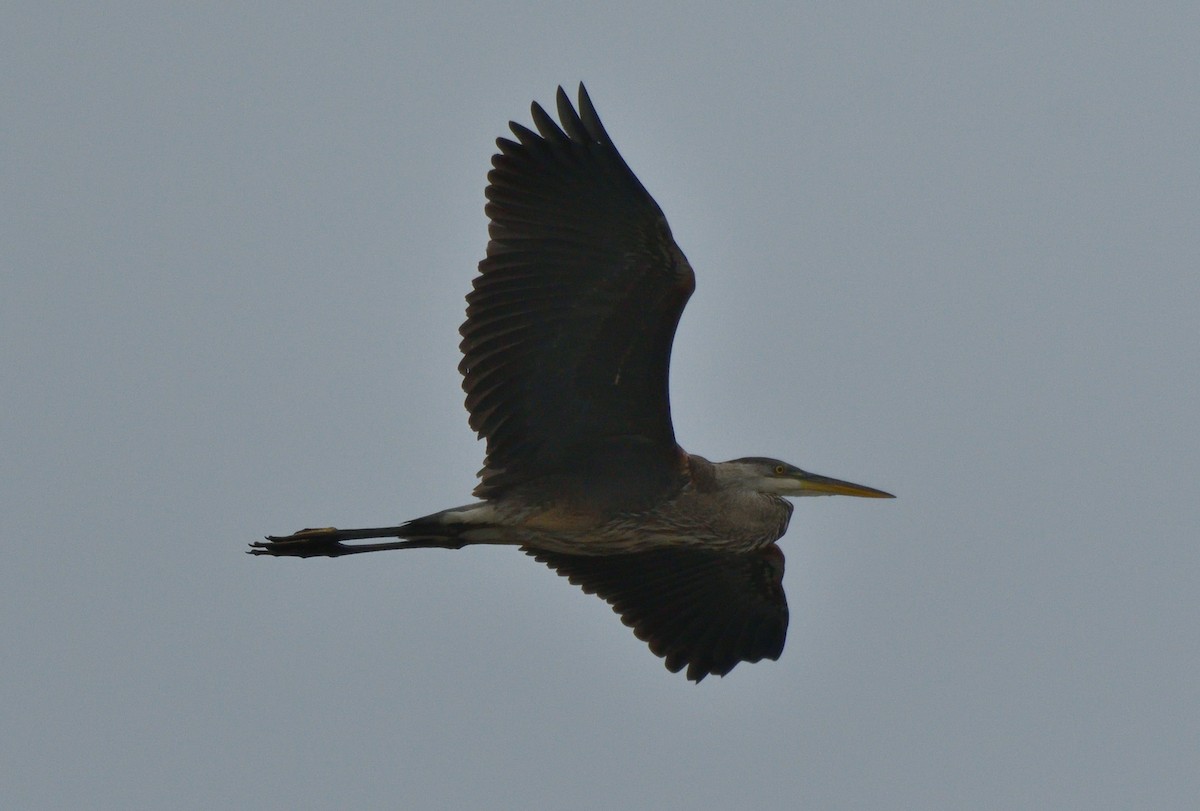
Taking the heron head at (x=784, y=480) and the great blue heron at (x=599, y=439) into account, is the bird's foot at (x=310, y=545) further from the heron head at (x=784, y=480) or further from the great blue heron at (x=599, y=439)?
the heron head at (x=784, y=480)

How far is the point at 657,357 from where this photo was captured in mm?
9734

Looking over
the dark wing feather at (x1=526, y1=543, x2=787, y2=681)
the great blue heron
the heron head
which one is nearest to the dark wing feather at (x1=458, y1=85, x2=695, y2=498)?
the great blue heron

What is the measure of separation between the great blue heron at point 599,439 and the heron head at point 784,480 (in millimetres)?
10

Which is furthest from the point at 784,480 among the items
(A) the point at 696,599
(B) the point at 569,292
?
(B) the point at 569,292

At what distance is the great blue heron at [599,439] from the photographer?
9.46 meters

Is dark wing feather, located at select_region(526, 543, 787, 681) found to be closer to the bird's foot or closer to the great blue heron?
the great blue heron

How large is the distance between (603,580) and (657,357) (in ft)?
6.42

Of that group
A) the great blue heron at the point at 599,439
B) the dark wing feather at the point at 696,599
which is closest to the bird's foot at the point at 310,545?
the great blue heron at the point at 599,439

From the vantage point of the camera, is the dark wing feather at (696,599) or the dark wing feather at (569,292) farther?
the dark wing feather at (696,599)

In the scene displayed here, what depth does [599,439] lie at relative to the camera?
398 inches

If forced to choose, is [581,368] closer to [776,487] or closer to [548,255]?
[548,255]

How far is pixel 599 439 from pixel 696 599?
162 cm

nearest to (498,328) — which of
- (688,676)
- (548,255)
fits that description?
(548,255)

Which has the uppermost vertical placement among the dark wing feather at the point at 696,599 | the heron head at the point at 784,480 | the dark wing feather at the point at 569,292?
the dark wing feather at the point at 569,292
